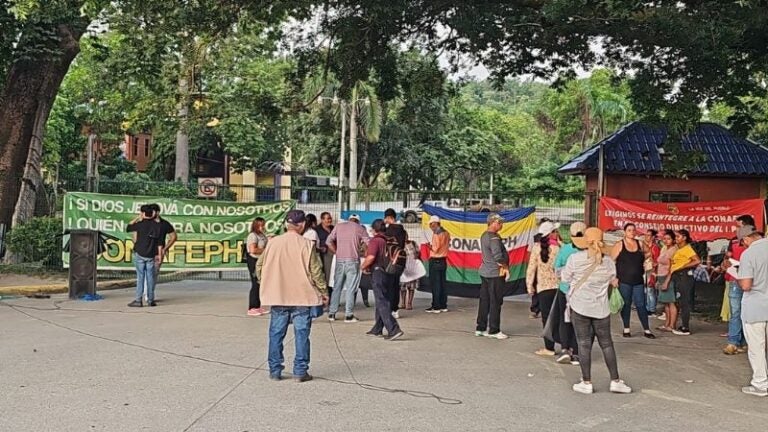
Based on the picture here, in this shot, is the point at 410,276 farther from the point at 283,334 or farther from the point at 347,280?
the point at 283,334

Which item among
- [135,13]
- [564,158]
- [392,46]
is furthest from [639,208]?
[564,158]

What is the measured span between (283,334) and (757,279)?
4.96 metres

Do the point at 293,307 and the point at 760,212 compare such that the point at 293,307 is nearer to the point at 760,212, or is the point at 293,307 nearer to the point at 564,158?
the point at 760,212

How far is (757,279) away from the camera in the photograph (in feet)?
24.5

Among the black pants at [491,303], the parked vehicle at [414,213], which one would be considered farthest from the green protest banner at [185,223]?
the black pants at [491,303]

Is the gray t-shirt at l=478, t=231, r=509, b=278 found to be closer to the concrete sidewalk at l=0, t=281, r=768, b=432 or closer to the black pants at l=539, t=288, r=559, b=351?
the black pants at l=539, t=288, r=559, b=351

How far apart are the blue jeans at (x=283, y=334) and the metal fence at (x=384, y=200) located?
7.98 meters

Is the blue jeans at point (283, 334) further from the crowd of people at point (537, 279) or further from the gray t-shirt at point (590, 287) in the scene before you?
the gray t-shirt at point (590, 287)

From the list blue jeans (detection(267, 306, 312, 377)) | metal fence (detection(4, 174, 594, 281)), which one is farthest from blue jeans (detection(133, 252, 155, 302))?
blue jeans (detection(267, 306, 312, 377))

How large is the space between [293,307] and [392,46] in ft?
28.8

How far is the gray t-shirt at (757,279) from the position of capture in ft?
24.4

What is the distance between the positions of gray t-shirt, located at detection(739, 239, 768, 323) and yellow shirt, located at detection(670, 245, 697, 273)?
138 inches

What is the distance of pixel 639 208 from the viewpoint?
14578 millimetres

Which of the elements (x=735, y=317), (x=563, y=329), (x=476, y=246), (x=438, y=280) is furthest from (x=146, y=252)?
Result: (x=735, y=317)
